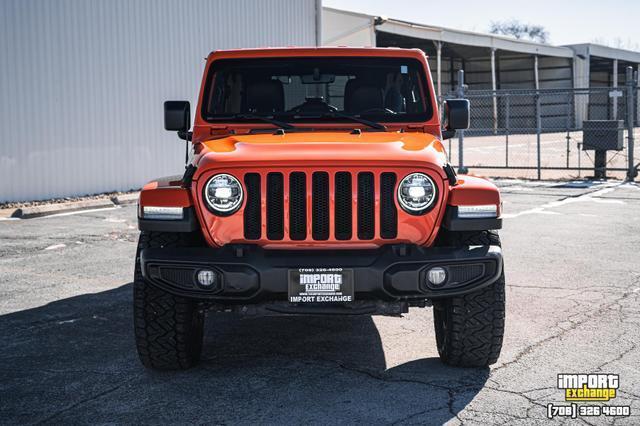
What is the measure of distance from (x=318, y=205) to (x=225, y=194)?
504 millimetres

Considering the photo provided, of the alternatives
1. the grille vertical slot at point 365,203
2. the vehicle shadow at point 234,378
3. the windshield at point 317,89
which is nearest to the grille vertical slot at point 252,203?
the grille vertical slot at point 365,203

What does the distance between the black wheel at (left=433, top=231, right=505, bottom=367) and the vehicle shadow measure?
15cm

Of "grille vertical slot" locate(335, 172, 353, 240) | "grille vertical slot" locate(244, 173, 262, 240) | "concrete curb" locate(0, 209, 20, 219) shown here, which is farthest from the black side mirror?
"concrete curb" locate(0, 209, 20, 219)

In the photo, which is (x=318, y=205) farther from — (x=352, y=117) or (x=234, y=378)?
(x=352, y=117)

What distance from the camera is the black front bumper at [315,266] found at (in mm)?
4414

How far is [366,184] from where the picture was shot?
15.0 ft

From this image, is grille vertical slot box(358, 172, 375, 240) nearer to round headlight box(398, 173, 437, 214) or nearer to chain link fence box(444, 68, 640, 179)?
round headlight box(398, 173, 437, 214)

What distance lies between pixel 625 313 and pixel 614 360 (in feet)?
4.36

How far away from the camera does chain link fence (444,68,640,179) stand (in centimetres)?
1816

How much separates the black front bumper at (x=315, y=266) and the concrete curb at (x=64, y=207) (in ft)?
30.2

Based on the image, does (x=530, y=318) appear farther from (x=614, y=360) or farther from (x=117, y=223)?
(x=117, y=223)

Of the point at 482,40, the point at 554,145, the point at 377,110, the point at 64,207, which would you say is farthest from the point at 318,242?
the point at 482,40

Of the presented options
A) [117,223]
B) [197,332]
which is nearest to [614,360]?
[197,332]

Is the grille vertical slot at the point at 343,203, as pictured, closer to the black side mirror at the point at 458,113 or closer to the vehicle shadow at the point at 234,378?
the vehicle shadow at the point at 234,378
